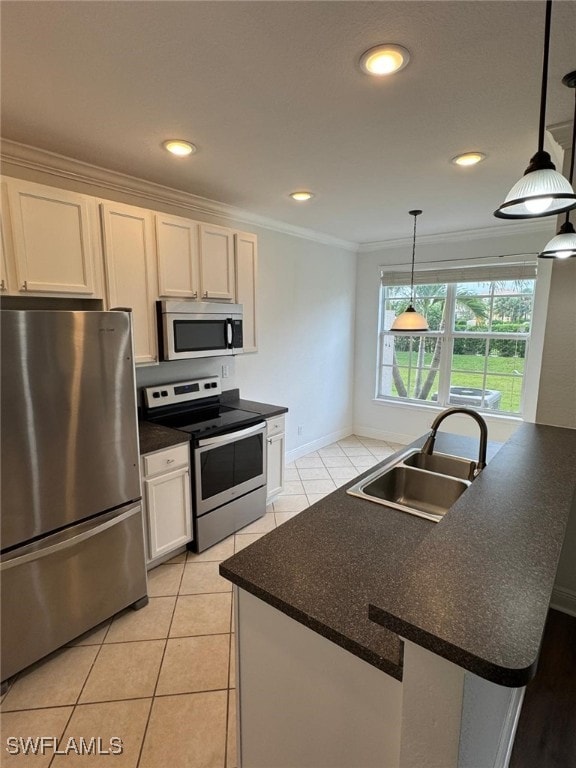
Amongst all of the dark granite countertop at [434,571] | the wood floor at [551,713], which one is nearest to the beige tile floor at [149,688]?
the dark granite countertop at [434,571]

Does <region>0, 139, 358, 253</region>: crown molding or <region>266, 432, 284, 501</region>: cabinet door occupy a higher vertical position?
<region>0, 139, 358, 253</region>: crown molding

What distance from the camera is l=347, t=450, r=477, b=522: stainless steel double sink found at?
172 centimetres

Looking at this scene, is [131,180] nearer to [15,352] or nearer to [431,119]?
[15,352]

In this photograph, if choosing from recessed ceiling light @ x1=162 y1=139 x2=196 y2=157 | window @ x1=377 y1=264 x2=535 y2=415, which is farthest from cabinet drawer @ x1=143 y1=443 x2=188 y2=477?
Answer: window @ x1=377 y1=264 x2=535 y2=415

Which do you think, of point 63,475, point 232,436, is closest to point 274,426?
point 232,436

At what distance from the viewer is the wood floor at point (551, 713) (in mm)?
1410

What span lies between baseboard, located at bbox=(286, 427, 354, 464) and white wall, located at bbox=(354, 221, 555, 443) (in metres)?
0.28

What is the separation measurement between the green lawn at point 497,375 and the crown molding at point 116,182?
2710 millimetres

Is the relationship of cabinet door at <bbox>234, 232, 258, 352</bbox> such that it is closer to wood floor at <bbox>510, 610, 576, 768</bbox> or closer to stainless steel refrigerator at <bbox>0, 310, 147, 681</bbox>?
stainless steel refrigerator at <bbox>0, 310, 147, 681</bbox>

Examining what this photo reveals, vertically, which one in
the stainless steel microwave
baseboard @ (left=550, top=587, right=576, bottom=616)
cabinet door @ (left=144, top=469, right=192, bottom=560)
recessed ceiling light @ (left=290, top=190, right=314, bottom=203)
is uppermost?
recessed ceiling light @ (left=290, top=190, right=314, bottom=203)

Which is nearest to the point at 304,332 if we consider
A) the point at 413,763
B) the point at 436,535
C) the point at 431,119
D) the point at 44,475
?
the point at 431,119

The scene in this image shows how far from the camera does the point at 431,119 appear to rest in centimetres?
186

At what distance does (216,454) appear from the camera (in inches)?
105

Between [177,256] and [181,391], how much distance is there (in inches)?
40.9
